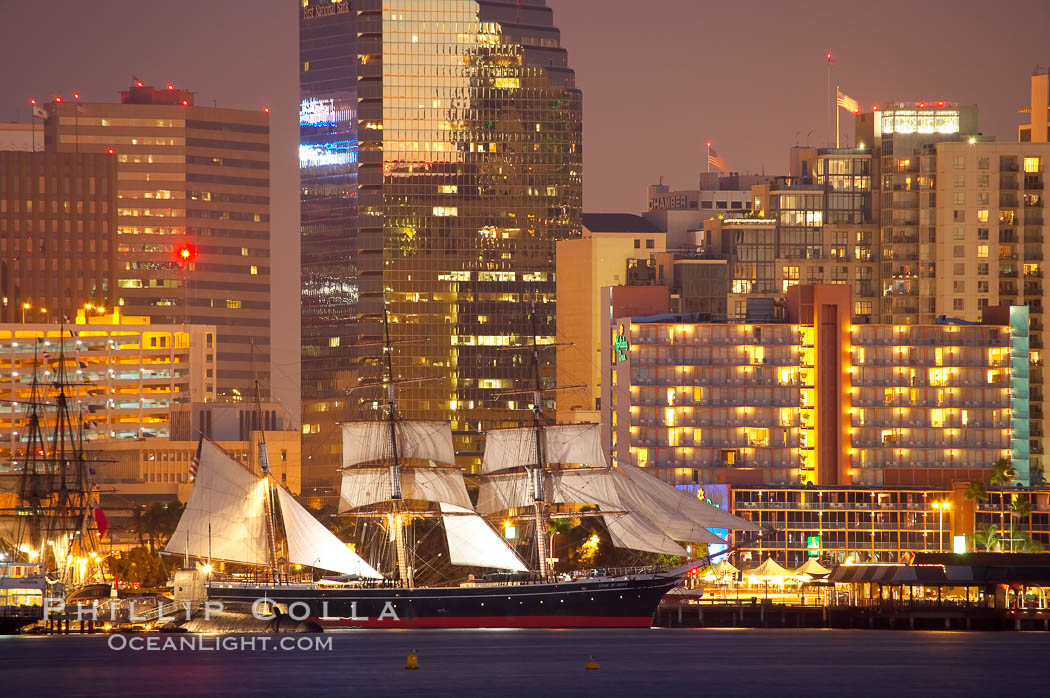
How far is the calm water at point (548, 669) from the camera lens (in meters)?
153

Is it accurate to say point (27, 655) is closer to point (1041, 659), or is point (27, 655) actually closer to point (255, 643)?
point (255, 643)

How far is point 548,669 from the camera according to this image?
6634 inches

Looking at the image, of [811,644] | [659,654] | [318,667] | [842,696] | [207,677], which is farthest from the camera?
[811,644]

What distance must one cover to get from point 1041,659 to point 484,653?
4410 cm

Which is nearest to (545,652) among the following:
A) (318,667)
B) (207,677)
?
(318,667)

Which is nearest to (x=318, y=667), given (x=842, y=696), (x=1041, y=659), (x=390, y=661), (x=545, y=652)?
(x=390, y=661)

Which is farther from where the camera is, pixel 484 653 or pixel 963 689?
pixel 484 653

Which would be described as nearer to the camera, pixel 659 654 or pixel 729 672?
pixel 729 672

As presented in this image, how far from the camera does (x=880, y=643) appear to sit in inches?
7815

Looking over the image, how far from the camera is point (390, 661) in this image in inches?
7023

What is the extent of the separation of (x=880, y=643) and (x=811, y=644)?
640cm

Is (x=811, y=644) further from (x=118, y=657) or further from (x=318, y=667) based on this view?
(x=118, y=657)

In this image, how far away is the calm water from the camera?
15325 centimetres

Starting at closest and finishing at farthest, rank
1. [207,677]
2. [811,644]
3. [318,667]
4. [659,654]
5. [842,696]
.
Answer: [842,696], [207,677], [318,667], [659,654], [811,644]
